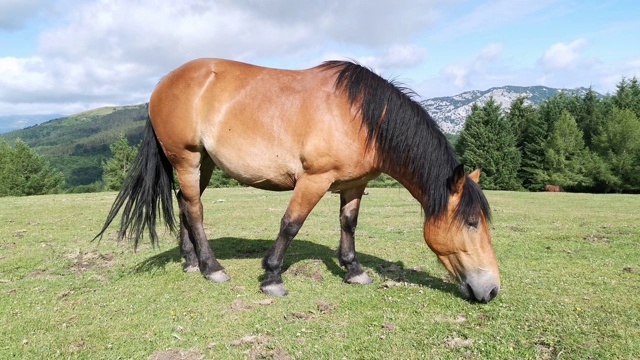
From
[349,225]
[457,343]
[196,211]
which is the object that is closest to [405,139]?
[349,225]

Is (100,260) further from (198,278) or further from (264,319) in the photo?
(264,319)

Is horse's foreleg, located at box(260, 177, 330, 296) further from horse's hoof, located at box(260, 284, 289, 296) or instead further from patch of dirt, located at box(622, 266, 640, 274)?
patch of dirt, located at box(622, 266, 640, 274)

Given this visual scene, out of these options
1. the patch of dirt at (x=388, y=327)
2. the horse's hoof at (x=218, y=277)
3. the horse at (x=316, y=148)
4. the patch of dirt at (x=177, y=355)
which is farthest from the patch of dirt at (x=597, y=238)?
the patch of dirt at (x=177, y=355)

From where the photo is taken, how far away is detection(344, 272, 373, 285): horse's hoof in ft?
16.8

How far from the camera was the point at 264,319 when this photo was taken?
13.1 ft

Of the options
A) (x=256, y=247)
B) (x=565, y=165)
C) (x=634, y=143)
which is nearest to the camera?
(x=256, y=247)

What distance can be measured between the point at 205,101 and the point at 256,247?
3.27 metres

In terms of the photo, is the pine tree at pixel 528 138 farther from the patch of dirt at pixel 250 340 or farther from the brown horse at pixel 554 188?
the patch of dirt at pixel 250 340

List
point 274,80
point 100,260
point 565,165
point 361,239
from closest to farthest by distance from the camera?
point 274,80
point 100,260
point 361,239
point 565,165

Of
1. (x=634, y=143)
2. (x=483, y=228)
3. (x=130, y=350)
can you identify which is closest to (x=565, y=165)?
(x=634, y=143)

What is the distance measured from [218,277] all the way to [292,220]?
141cm

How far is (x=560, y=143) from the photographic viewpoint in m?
41.5

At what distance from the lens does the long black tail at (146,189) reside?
559 cm

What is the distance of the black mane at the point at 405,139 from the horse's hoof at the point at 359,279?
1316mm
